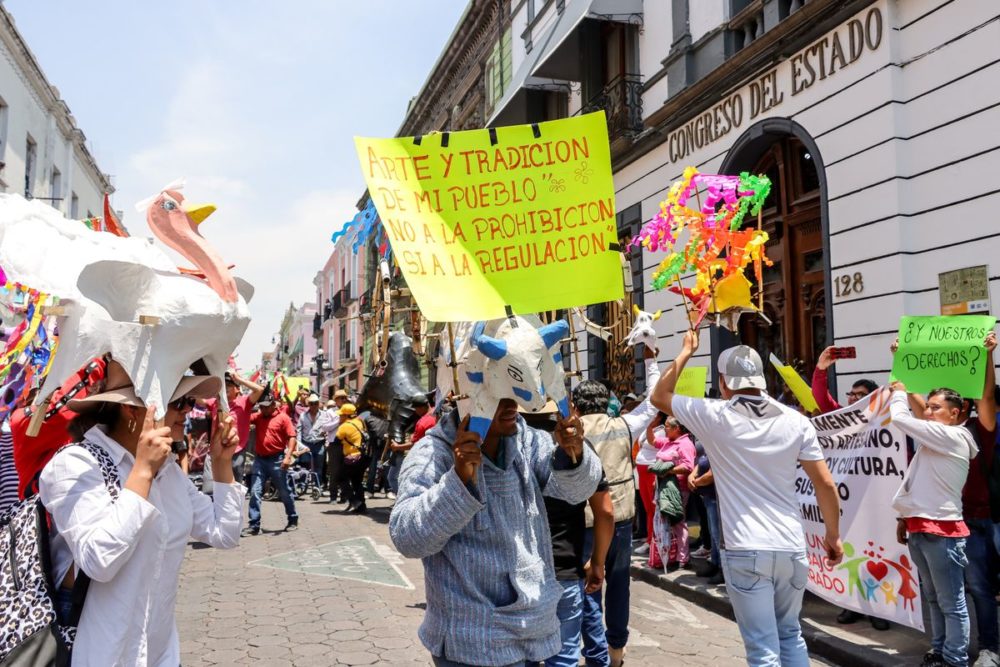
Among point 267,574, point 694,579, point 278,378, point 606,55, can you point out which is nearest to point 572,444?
point 694,579

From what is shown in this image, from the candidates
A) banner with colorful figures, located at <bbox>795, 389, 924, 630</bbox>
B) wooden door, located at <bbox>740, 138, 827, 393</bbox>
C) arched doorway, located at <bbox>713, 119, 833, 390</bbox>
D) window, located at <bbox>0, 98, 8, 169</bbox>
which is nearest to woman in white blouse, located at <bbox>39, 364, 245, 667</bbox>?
banner with colorful figures, located at <bbox>795, 389, 924, 630</bbox>

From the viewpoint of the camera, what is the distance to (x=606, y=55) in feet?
50.8

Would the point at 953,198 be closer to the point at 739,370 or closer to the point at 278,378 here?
the point at 739,370

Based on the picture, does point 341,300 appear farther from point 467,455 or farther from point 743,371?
point 467,455

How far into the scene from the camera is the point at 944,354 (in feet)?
16.6

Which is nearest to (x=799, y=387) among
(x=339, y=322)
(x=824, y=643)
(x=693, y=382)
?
(x=693, y=382)

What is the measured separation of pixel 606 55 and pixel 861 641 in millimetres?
12288

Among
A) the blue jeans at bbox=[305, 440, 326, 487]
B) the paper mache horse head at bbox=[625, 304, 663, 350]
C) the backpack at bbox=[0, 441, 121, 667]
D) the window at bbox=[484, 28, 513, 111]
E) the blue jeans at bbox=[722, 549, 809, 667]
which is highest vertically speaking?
the window at bbox=[484, 28, 513, 111]

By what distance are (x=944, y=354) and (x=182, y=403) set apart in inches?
174

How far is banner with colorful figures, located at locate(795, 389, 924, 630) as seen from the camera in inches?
209

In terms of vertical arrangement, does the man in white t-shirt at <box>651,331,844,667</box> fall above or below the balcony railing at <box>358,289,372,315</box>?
below

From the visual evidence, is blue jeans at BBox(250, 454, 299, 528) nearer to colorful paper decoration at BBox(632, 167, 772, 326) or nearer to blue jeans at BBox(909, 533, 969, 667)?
colorful paper decoration at BBox(632, 167, 772, 326)

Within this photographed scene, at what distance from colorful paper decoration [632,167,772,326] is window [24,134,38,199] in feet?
71.9

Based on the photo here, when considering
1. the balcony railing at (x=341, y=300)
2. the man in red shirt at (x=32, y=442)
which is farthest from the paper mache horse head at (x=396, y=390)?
the balcony railing at (x=341, y=300)
